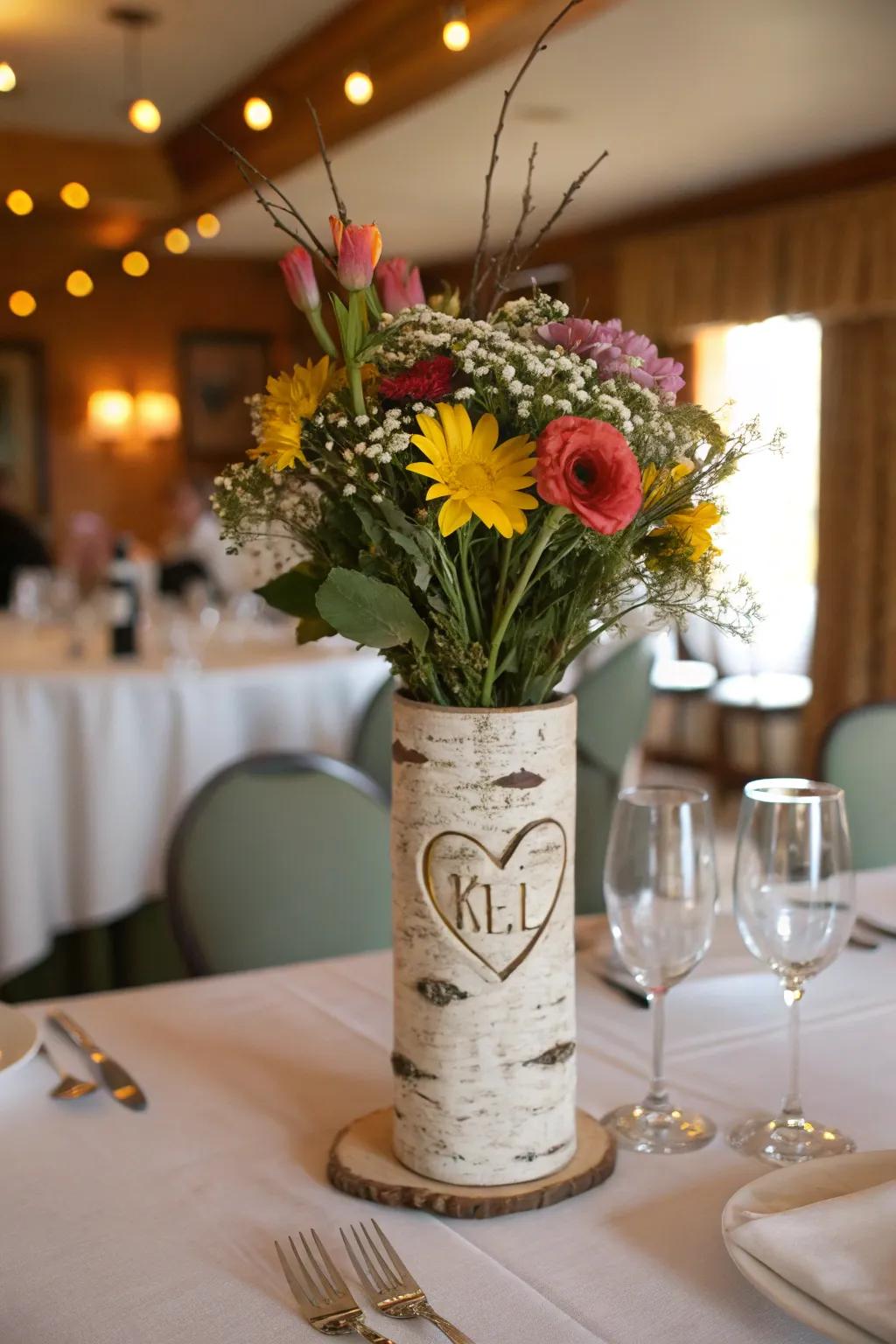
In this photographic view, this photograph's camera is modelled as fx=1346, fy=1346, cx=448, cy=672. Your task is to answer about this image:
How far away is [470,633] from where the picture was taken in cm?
97

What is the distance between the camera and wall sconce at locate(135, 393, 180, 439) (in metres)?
9.52

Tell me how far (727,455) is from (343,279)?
11.7 inches

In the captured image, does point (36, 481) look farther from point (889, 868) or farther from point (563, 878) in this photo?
point (563, 878)

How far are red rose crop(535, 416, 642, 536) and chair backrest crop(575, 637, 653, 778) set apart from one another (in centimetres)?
263

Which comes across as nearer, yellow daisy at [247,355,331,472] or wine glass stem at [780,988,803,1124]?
yellow daisy at [247,355,331,472]

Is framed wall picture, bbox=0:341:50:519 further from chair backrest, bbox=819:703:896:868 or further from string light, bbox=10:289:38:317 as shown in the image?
chair backrest, bbox=819:703:896:868

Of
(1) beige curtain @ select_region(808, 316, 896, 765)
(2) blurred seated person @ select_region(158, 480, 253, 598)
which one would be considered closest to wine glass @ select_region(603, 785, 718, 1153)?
(2) blurred seated person @ select_region(158, 480, 253, 598)

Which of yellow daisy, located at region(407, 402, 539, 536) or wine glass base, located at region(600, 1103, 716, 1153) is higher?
yellow daisy, located at region(407, 402, 539, 536)

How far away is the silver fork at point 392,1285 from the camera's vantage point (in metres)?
0.82

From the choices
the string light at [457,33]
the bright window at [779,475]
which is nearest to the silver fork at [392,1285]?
the string light at [457,33]

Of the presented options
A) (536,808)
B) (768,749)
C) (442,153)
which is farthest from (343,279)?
(768,749)

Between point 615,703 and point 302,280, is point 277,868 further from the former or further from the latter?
point 615,703

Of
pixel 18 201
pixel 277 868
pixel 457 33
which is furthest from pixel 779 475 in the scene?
pixel 277 868

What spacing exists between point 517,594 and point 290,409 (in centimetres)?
21
